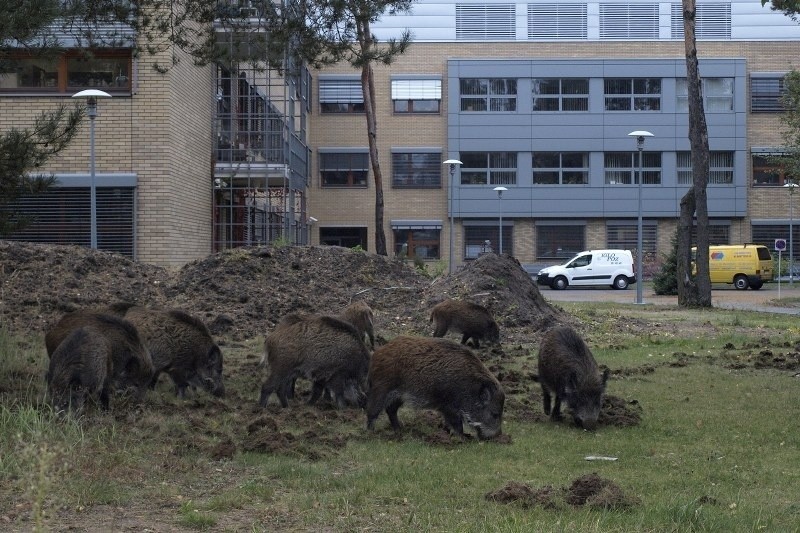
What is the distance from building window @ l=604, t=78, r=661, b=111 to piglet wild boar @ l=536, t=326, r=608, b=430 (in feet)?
171

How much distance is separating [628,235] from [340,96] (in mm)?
18627

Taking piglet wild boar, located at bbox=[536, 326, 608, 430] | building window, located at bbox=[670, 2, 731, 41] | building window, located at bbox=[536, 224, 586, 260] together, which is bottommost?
piglet wild boar, located at bbox=[536, 326, 608, 430]

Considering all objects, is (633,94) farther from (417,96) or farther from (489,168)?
(417,96)

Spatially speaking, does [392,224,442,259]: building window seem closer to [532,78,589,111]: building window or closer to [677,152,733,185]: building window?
[532,78,589,111]: building window

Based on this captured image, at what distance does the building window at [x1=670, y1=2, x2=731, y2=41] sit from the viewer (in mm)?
61125

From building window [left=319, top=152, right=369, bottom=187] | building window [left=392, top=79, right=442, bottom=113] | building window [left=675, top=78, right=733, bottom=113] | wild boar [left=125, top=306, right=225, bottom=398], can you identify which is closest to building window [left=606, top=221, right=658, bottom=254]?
building window [left=675, top=78, right=733, bottom=113]

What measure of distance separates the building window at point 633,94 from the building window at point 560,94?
1372 millimetres

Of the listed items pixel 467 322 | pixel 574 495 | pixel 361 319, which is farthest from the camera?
pixel 467 322

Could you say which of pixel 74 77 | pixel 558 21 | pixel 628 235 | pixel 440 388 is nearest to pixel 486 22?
pixel 558 21

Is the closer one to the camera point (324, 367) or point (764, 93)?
point (324, 367)

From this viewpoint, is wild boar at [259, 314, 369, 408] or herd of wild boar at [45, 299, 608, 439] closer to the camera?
herd of wild boar at [45, 299, 608, 439]

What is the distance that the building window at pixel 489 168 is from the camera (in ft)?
200

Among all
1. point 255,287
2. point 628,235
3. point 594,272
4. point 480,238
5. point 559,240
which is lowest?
point 594,272

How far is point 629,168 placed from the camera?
60531 millimetres
